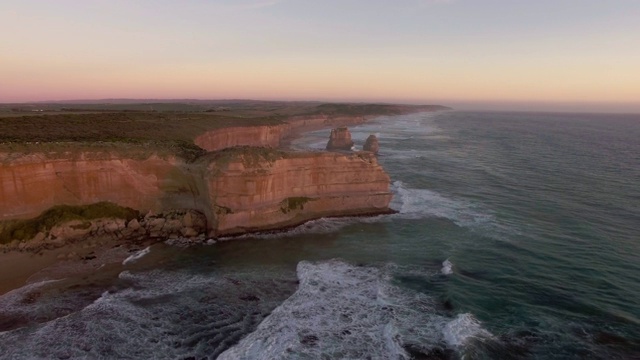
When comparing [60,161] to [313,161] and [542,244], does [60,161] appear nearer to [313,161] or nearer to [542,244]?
[313,161]

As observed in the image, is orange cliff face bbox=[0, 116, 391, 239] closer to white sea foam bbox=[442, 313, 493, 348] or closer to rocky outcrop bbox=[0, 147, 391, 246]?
rocky outcrop bbox=[0, 147, 391, 246]

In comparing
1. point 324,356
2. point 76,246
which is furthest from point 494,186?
point 76,246

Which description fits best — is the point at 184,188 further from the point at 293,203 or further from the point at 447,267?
the point at 447,267

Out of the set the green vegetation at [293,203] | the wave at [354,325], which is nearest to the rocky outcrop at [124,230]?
the green vegetation at [293,203]

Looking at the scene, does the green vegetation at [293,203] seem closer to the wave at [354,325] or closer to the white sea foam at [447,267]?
the wave at [354,325]

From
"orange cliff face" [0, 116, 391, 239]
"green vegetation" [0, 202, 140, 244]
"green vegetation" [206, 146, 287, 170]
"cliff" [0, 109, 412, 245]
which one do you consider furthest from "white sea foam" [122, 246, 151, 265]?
"green vegetation" [206, 146, 287, 170]
